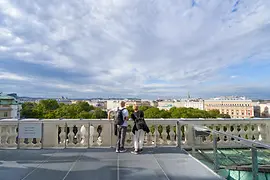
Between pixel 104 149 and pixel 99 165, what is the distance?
4.43ft

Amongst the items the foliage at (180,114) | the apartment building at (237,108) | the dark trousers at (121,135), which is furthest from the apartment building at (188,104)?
the dark trousers at (121,135)

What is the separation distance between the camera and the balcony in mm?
3814

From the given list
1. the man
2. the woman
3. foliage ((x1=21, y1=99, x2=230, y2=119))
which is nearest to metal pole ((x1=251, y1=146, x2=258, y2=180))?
the woman

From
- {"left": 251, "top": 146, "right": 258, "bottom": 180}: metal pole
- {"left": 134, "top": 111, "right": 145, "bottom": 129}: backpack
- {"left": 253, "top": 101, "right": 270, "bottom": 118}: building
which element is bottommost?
{"left": 253, "top": 101, "right": 270, "bottom": 118}: building

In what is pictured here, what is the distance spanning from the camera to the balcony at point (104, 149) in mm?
3814

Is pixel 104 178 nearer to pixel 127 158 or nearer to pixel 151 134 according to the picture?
pixel 127 158

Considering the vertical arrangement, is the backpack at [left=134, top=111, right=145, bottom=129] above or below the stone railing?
above

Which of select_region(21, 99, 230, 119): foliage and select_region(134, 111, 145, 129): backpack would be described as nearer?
select_region(134, 111, 145, 129): backpack

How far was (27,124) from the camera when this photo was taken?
5594 millimetres

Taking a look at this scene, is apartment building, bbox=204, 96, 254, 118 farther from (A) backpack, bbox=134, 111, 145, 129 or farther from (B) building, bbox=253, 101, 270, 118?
(A) backpack, bbox=134, 111, 145, 129

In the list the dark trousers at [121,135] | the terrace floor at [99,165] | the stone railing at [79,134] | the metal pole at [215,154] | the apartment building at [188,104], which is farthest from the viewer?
the apartment building at [188,104]

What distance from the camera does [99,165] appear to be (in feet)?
13.9

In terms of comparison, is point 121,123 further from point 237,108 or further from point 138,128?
point 237,108

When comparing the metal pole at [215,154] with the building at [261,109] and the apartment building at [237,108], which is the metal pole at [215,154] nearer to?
the apartment building at [237,108]
